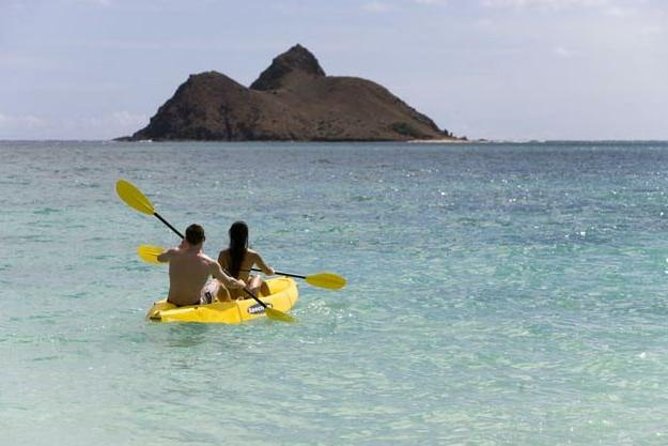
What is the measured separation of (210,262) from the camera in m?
9.48

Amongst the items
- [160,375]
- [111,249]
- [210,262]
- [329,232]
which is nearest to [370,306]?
[210,262]

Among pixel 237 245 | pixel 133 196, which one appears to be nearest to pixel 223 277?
pixel 237 245

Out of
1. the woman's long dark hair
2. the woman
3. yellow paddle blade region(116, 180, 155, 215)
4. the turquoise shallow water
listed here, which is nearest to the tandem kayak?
the turquoise shallow water

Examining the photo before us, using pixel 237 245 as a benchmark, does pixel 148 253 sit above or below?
below

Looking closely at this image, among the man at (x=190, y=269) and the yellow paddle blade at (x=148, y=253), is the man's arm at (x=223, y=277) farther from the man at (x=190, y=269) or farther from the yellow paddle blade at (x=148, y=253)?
the yellow paddle blade at (x=148, y=253)

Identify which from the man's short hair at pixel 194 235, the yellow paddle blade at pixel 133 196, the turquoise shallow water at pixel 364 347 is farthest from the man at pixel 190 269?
the yellow paddle blade at pixel 133 196

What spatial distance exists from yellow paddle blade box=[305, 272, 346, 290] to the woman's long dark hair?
1042 millimetres

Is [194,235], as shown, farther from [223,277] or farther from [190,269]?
[223,277]

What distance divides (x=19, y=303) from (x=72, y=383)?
3.87 m

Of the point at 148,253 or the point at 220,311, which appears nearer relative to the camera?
the point at 220,311

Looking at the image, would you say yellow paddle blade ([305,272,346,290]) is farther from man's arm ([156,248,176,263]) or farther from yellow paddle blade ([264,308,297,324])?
man's arm ([156,248,176,263])

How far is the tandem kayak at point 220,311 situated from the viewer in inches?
366

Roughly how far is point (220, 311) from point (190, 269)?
53 cm

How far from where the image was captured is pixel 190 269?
9523 millimetres
